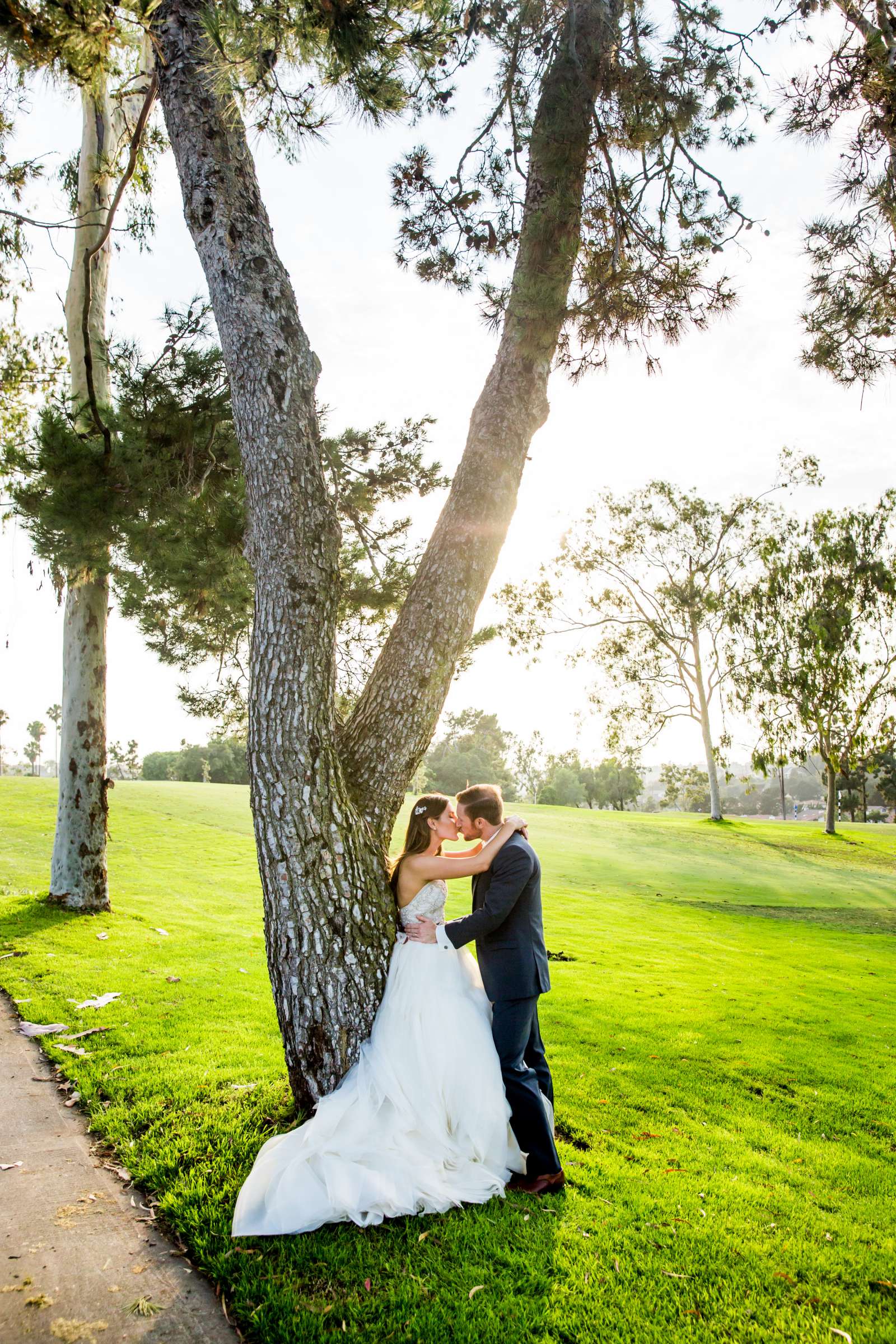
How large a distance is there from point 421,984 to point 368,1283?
1459 millimetres

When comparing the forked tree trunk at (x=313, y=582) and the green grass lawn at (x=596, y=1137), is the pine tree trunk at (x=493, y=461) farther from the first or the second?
the green grass lawn at (x=596, y=1137)

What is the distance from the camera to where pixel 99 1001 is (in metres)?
7.31

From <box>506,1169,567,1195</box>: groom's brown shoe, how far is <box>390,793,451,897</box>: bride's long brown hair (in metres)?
1.75

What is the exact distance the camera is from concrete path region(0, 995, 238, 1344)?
284 cm

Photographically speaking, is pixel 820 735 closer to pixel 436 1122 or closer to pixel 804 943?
pixel 804 943

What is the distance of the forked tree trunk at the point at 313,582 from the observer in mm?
4277

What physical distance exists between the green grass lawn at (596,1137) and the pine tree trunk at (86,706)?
68cm

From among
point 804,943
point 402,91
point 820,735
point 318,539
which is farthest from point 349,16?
point 820,735

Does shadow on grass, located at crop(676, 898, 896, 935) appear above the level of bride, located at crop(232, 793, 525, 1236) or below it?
below

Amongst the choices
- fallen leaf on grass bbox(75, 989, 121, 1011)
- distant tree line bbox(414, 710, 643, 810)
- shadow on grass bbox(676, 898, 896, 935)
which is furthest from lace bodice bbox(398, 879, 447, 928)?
distant tree line bbox(414, 710, 643, 810)

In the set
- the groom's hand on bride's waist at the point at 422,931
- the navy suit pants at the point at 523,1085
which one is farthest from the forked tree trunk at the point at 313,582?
the navy suit pants at the point at 523,1085

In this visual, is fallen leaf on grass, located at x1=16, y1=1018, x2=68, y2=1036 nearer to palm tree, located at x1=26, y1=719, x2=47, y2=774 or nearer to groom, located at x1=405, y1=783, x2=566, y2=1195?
groom, located at x1=405, y1=783, x2=566, y2=1195

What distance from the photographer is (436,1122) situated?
4008mm

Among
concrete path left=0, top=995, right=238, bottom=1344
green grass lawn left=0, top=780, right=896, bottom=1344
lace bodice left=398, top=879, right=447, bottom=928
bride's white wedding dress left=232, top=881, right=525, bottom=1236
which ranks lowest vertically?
green grass lawn left=0, top=780, right=896, bottom=1344
